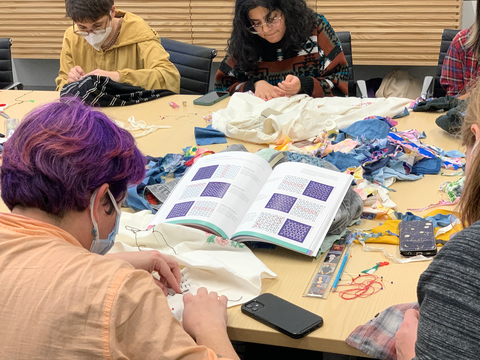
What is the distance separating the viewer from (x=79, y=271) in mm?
767

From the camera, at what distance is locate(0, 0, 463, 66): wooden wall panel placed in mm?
3943

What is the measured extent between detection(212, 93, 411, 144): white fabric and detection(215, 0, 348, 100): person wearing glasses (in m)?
0.27

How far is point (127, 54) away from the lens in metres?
2.77

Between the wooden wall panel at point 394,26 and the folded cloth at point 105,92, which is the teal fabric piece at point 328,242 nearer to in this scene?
the folded cloth at point 105,92

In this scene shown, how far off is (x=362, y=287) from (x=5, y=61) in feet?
9.93

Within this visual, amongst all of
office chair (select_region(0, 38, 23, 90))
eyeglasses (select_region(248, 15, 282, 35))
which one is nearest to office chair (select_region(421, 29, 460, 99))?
eyeglasses (select_region(248, 15, 282, 35))

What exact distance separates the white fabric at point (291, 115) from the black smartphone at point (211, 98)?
0.22 meters

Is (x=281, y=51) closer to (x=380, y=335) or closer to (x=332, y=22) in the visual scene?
(x=332, y=22)

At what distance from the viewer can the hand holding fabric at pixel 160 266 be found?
1.11m

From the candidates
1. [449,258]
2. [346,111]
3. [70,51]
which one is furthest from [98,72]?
[449,258]

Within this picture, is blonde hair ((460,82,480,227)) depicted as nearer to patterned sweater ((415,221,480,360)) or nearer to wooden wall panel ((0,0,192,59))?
patterned sweater ((415,221,480,360))

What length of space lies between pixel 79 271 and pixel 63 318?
0.07m

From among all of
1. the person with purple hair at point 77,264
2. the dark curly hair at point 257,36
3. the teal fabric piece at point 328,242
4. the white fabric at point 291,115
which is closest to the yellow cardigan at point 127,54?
the dark curly hair at point 257,36

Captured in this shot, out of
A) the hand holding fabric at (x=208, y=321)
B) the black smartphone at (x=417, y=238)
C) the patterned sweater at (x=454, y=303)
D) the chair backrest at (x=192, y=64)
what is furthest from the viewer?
the chair backrest at (x=192, y=64)
